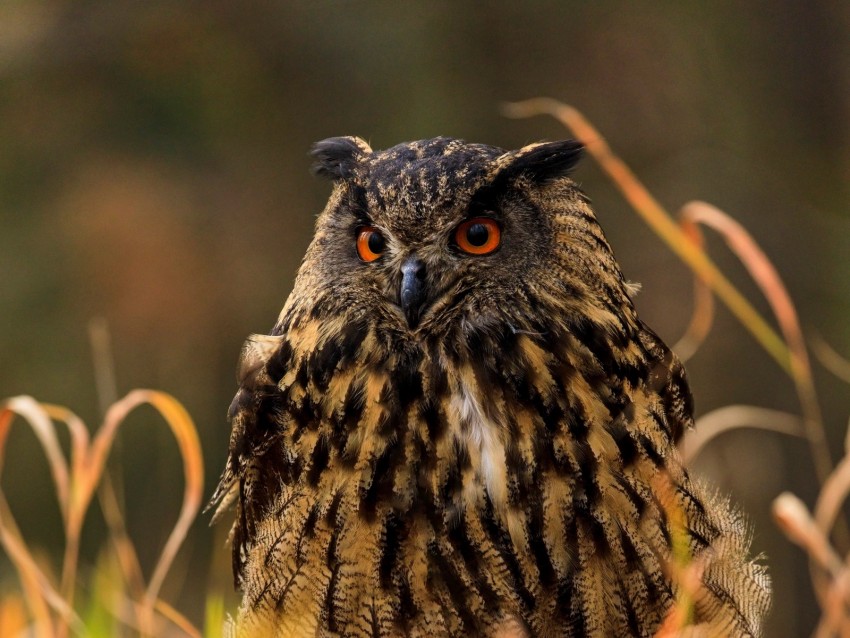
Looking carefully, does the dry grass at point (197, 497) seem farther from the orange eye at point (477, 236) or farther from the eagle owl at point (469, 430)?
the orange eye at point (477, 236)

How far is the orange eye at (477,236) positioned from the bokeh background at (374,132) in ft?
15.2

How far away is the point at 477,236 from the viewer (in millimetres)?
2031

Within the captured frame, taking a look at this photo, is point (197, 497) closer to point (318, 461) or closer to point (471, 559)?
point (318, 461)

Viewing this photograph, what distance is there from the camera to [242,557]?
2.35 meters

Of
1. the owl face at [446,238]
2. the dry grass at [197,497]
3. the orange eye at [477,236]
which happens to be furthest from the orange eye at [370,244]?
the dry grass at [197,497]

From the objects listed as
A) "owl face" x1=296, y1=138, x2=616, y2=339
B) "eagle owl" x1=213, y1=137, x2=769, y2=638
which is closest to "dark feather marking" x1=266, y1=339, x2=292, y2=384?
"eagle owl" x1=213, y1=137, x2=769, y2=638

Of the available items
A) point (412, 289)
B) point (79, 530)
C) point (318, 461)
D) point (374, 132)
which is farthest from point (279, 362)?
point (374, 132)

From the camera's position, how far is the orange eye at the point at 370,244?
206 cm

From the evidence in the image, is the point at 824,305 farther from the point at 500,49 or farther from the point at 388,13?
the point at 388,13

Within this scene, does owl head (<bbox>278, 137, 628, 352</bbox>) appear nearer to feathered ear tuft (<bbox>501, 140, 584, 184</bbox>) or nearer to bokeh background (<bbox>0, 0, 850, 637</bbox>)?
feathered ear tuft (<bbox>501, 140, 584, 184</bbox>)

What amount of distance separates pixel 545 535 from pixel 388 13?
5.33 metres

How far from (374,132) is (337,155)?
4703 millimetres

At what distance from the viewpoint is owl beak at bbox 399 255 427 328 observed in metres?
1.95

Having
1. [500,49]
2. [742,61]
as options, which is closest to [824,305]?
[742,61]
